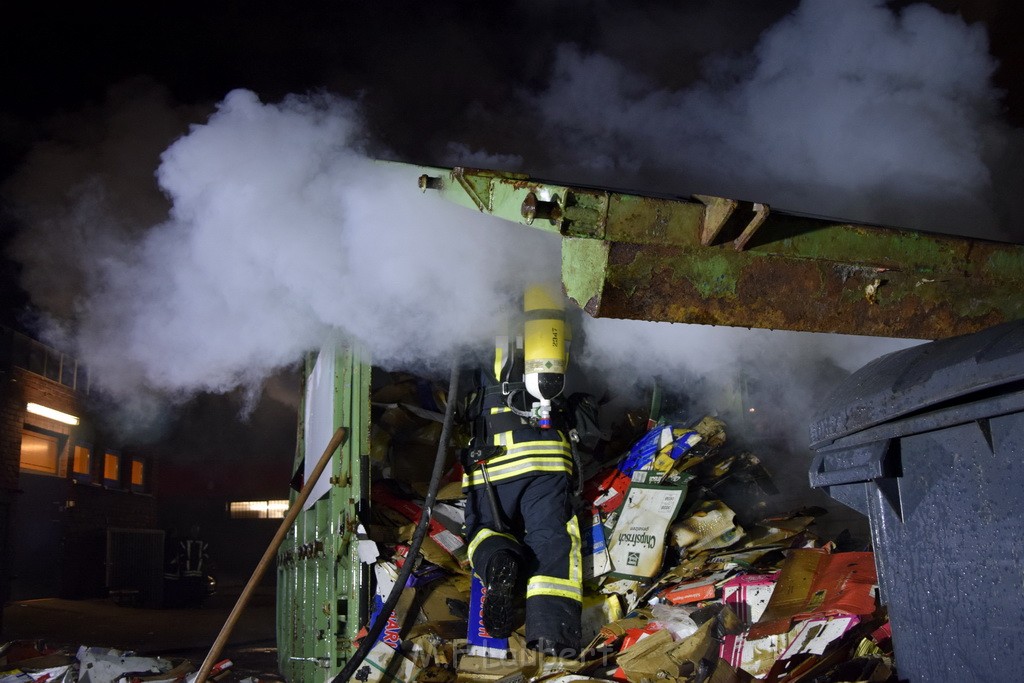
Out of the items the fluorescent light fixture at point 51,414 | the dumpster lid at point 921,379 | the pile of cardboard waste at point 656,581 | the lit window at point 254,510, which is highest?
the fluorescent light fixture at point 51,414

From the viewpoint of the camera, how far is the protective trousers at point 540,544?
3.53 meters

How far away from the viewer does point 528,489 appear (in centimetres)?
397

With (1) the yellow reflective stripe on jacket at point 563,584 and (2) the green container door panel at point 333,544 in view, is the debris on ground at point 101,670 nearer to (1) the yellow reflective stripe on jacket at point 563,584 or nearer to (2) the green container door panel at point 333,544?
(2) the green container door panel at point 333,544

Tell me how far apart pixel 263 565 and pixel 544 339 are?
193 cm

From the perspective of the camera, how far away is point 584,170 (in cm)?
488

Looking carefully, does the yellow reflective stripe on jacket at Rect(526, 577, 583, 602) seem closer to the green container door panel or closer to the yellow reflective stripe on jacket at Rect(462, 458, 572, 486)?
the yellow reflective stripe on jacket at Rect(462, 458, 572, 486)

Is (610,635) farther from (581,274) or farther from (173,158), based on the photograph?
(173,158)

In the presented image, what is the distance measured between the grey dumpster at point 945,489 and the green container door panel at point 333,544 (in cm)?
267

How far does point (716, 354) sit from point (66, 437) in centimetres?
1288

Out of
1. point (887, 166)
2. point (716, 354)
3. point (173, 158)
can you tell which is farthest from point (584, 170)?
point (173, 158)

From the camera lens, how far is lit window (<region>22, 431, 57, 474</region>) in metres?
12.1

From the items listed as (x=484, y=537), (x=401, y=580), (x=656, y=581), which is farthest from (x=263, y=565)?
(x=656, y=581)

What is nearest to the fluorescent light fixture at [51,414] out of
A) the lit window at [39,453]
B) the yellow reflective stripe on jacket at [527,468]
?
the lit window at [39,453]

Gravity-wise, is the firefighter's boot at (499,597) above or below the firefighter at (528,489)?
below
